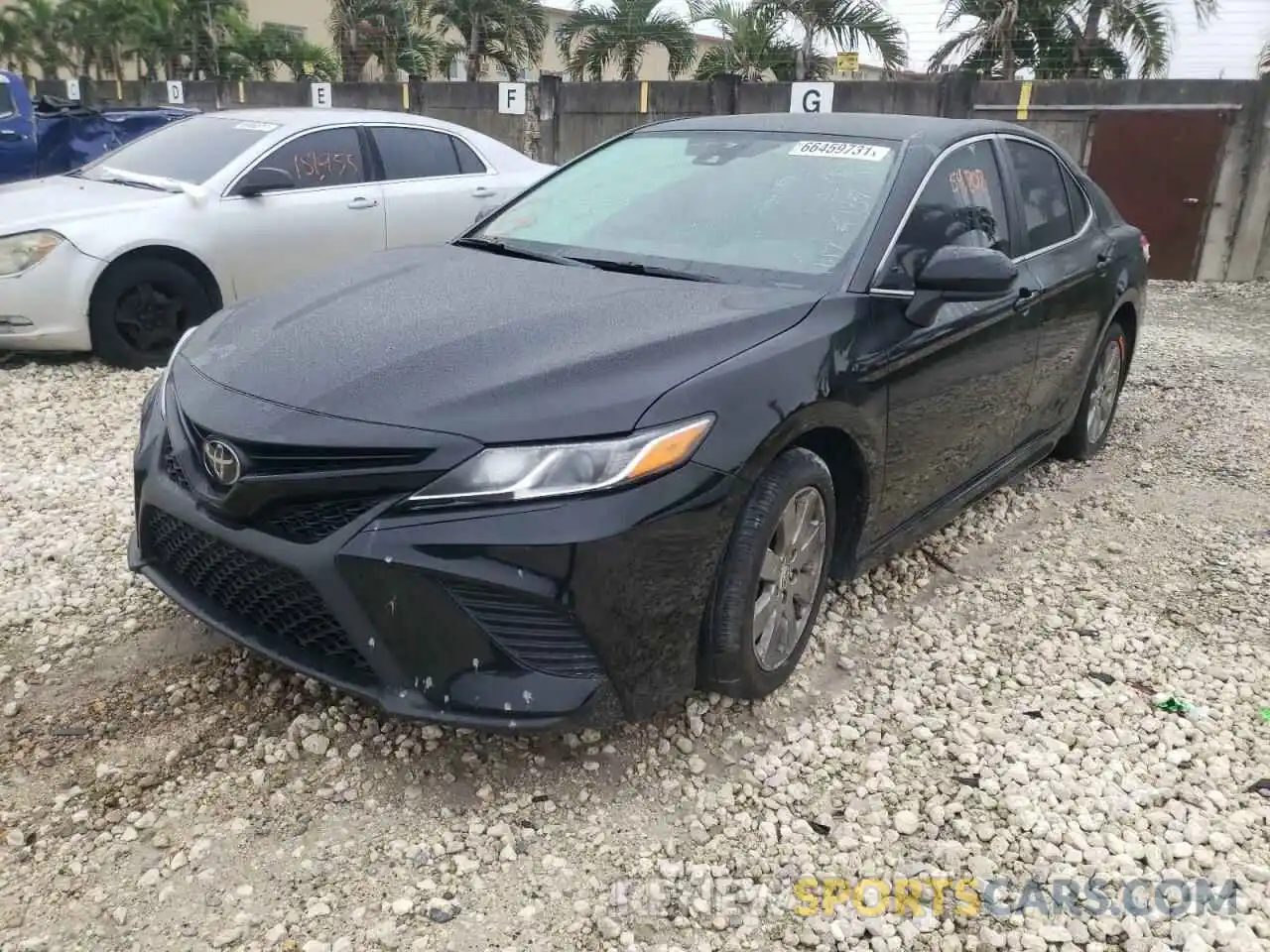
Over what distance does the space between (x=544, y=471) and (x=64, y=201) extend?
5057 millimetres

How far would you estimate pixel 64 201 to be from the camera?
5969 millimetres

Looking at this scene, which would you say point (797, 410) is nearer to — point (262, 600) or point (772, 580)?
point (772, 580)

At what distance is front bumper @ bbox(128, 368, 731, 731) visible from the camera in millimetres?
2250

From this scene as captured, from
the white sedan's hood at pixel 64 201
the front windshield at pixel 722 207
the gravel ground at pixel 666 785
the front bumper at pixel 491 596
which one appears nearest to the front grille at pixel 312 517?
the front bumper at pixel 491 596

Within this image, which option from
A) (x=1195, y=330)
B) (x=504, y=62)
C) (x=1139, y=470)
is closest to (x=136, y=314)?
(x=1139, y=470)

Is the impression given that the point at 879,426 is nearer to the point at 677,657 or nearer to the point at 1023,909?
the point at 677,657

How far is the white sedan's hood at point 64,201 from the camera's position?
18.7 ft

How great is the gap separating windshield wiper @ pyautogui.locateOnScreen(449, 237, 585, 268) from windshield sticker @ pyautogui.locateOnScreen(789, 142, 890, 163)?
2.94 feet

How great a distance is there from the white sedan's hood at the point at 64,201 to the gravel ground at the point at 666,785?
8.32ft

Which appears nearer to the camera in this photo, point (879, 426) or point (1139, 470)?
point (879, 426)

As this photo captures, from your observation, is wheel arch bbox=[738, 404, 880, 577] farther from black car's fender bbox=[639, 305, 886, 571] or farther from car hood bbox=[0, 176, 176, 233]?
car hood bbox=[0, 176, 176, 233]

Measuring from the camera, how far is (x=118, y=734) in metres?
2.74

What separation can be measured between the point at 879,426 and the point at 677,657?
3.29 feet

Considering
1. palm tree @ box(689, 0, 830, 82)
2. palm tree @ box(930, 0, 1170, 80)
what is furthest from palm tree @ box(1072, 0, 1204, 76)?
palm tree @ box(689, 0, 830, 82)
